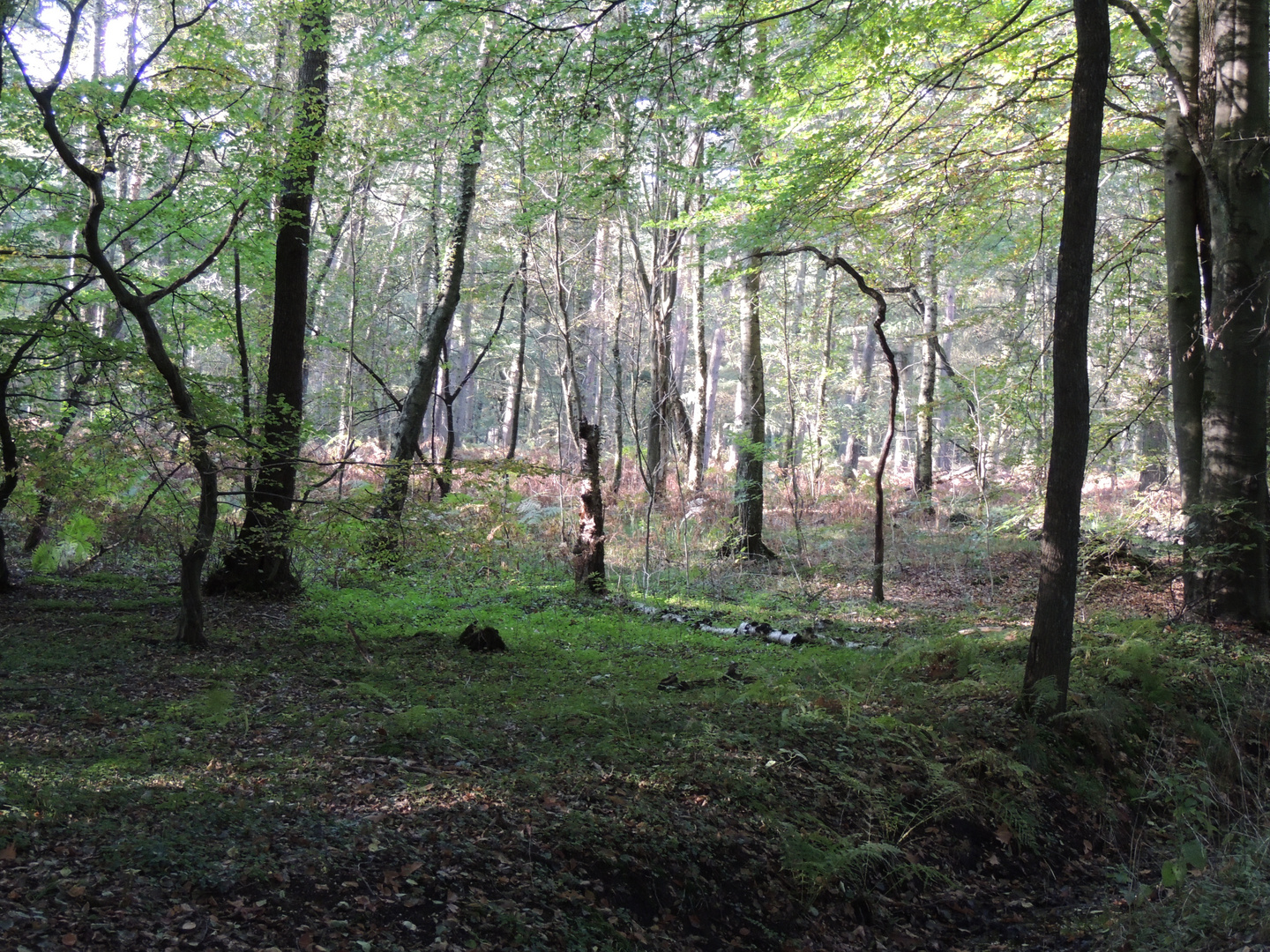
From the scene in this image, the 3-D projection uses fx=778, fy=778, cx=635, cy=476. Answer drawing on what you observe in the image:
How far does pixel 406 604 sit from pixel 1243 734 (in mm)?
8647

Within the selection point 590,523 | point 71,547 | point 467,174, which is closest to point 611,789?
point 590,523

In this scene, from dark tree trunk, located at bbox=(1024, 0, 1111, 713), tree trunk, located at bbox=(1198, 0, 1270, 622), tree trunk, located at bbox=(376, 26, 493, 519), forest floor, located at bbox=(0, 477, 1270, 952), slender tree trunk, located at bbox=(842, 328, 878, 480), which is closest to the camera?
forest floor, located at bbox=(0, 477, 1270, 952)

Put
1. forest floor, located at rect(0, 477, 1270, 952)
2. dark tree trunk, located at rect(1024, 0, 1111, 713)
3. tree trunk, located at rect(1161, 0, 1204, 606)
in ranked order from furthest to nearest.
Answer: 1. tree trunk, located at rect(1161, 0, 1204, 606)
2. dark tree trunk, located at rect(1024, 0, 1111, 713)
3. forest floor, located at rect(0, 477, 1270, 952)

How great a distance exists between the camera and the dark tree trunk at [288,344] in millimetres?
8195

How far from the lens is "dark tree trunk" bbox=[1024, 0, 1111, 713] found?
521 cm

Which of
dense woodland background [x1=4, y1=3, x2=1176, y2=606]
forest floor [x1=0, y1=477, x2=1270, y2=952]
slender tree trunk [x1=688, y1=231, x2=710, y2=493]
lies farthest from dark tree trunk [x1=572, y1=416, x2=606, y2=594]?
slender tree trunk [x1=688, y1=231, x2=710, y2=493]

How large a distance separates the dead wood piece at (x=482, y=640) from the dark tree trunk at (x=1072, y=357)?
4.74 m

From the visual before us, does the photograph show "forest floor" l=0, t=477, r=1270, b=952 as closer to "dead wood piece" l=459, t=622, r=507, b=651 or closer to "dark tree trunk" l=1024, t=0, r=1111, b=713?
"dead wood piece" l=459, t=622, r=507, b=651

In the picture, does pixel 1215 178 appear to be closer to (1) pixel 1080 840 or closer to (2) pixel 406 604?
(1) pixel 1080 840

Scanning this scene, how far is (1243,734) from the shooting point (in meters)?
5.99

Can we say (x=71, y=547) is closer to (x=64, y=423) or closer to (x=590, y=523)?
(x=64, y=423)

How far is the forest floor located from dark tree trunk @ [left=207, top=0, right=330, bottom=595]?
2.70 feet

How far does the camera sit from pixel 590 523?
10.7 meters

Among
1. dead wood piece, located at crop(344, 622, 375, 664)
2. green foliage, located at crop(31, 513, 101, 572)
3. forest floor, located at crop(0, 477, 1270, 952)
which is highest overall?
green foliage, located at crop(31, 513, 101, 572)
